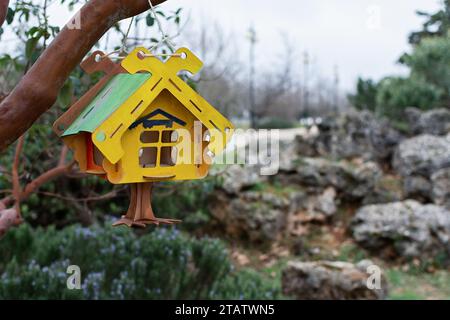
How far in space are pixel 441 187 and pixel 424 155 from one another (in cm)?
66

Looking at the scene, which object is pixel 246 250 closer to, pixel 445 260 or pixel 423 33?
pixel 445 260

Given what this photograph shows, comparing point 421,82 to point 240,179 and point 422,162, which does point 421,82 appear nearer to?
point 422,162

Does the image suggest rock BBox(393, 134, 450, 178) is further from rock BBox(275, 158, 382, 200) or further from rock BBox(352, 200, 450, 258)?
rock BBox(352, 200, 450, 258)

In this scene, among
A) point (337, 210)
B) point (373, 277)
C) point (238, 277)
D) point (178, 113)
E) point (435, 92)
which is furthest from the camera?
point (435, 92)

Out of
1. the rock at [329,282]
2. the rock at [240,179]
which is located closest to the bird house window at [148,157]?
the rock at [329,282]

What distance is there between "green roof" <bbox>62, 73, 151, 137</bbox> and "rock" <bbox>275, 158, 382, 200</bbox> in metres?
5.31

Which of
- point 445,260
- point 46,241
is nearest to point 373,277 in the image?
point 445,260

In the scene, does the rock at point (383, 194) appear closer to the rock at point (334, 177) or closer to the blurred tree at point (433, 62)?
the rock at point (334, 177)

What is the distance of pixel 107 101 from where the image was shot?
4.84 feet

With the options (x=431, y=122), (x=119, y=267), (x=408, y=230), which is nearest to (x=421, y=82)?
(x=431, y=122)

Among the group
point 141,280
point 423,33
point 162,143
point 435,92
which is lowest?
point 141,280

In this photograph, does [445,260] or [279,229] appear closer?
[445,260]

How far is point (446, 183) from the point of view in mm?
6410

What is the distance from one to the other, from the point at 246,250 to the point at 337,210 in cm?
140
